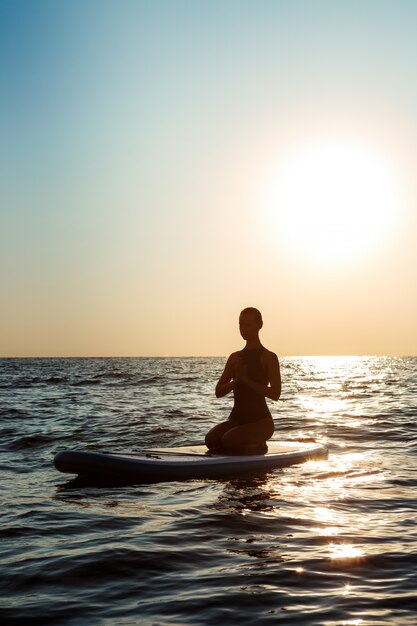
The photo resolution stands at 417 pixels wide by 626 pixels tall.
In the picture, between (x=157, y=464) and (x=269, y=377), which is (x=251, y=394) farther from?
(x=157, y=464)

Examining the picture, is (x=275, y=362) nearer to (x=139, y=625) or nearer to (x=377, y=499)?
(x=377, y=499)

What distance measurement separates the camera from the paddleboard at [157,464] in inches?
348

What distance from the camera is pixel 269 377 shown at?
9.49 metres

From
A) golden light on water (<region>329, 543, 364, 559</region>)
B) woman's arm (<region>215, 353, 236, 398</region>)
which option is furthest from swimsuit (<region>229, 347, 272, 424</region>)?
golden light on water (<region>329, 543, 364, 559</region>)

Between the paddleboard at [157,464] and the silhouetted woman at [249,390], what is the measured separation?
29 cm

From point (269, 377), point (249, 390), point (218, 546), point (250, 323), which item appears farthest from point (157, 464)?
point (218, 546)

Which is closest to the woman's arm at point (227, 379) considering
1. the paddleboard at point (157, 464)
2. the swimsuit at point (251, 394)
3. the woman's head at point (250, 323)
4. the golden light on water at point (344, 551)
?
the swimsuit at point (251, 394)

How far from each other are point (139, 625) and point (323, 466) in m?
6.60

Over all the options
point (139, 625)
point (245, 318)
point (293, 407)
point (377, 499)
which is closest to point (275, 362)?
point (245, 318)

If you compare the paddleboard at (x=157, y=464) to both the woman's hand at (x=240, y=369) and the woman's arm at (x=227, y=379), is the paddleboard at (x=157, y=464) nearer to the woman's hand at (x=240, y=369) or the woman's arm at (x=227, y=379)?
the woman's arm at (x=227, y=379)

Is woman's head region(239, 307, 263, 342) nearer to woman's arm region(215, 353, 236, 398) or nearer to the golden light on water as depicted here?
woman's arm region(215, 353, 236, 398)


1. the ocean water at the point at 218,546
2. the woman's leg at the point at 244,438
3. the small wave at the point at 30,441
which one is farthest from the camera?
the small wave at the point at 30,441

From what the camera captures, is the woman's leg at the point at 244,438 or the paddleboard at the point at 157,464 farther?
the woman's leg at the point at 244,438

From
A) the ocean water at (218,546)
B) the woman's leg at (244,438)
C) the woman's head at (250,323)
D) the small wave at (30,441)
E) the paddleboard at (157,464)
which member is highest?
the woman's head at (250,323)
